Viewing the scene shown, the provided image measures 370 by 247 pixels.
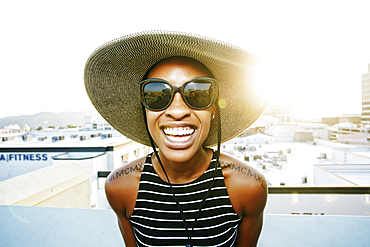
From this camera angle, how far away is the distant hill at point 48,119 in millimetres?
84150

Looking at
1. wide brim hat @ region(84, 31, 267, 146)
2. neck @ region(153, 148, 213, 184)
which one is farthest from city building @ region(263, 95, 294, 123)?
Answer: neck @ region(153, 148, 213, 184)

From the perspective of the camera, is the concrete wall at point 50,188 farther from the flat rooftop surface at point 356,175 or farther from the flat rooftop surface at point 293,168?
the flat rooftop surface at point 356,175

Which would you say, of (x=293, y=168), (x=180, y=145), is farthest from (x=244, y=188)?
(x=293, y=168)

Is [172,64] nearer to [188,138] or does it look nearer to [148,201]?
[188,138]

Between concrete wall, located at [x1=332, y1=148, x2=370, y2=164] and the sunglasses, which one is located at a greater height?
the sunglasses

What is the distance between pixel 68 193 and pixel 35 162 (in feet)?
53.7

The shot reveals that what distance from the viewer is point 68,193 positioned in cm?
261

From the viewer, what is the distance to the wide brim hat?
3.12 feet

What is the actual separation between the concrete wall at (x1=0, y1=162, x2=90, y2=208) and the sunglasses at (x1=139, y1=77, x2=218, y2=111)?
214 cm

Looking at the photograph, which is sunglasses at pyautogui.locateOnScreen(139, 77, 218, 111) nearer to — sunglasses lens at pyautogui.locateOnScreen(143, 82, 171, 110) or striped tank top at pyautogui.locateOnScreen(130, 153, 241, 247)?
sunglasses lens at pyautogui.locateOnScreen(143, 82, 171, 110)

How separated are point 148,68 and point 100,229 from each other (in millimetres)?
1571

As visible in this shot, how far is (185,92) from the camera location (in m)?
0.96

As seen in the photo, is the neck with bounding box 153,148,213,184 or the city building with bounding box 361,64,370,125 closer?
the neck with bounding box 153,148,213,184

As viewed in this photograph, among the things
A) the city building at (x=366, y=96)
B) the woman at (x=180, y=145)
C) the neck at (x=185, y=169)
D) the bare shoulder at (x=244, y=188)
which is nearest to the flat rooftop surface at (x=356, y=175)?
the bare shoulder at (x=244, y=188)
